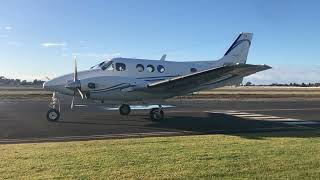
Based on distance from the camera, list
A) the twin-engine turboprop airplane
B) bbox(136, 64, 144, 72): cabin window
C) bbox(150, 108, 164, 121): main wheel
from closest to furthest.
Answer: the twin-engine turboprop airplane
bbox(150, 108, 164, 121): main wheel
bbox(136, 64, 144, 72): cabin window

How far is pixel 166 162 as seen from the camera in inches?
348

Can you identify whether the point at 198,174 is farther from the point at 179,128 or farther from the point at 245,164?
the point at 179,128

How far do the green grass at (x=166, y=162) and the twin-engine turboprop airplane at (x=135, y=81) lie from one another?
332 inches

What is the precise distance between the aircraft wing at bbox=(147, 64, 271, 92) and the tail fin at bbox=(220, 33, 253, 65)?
177 inches

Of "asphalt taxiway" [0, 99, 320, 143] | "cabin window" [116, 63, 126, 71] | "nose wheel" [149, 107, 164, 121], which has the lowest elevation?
"asphalt taxiway" [0, 99, 320, 143]

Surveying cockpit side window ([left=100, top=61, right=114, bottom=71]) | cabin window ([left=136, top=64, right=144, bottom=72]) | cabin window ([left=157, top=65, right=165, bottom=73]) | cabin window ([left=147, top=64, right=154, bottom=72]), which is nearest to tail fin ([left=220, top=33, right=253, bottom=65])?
cabin window ([left=157, top=65, right=165, bottom=73])

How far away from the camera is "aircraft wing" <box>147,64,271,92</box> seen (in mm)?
18528

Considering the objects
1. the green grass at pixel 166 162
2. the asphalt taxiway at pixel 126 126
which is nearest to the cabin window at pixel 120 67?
the asphalt taxiway at pixel 126 126

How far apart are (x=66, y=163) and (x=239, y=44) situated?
1869cm

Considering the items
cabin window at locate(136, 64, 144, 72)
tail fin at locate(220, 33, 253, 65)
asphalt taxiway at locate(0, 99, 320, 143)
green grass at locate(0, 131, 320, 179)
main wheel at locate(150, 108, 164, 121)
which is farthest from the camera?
tail fin at locate(220, 33, 253, 65)

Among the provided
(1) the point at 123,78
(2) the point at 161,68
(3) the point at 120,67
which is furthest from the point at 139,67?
(1) the point at 123,78

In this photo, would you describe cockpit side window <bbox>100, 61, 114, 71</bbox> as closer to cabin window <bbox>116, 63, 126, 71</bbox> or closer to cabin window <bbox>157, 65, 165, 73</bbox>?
cabin window <bbox>116, 63, 126, 71</bbox>

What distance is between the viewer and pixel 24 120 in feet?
67.1

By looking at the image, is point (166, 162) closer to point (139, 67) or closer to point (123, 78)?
point (123, 78)
